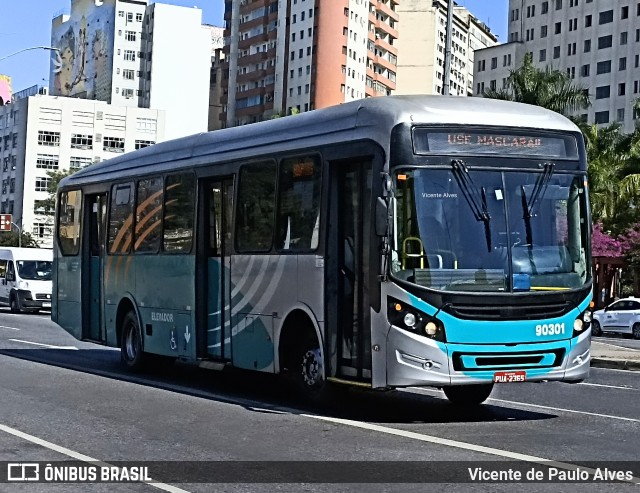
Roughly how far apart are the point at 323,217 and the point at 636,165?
51031 mm

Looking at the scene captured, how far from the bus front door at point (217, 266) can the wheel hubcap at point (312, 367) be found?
6.54 feet

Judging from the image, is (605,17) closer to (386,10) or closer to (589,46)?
(589,46)

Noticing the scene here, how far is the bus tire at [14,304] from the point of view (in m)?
47.3

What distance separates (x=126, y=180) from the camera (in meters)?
19.1

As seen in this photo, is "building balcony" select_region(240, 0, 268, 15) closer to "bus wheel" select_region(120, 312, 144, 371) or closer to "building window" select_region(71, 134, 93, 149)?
"building window" select_region(71, 134, 93, 149)

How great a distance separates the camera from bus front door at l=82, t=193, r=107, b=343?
20.2 m

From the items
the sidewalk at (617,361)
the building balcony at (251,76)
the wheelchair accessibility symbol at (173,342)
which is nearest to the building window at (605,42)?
the building balcony at (251,76)

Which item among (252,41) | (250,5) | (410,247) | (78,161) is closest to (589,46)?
(252,41)

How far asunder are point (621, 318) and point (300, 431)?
36.0 meters

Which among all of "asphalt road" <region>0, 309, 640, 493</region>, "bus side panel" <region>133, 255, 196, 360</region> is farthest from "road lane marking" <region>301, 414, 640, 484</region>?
"bus side panel" <region>133, 255, 196, 360</region>

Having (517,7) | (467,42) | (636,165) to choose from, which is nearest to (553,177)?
(636,165)

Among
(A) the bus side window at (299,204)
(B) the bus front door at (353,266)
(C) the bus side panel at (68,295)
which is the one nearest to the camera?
(B) the bus front door at (353,266)

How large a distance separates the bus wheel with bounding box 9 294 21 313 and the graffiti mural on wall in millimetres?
113542

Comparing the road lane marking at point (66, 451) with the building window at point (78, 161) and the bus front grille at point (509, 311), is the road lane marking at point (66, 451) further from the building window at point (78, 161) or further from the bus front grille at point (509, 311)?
the building window at point (78, 161)
